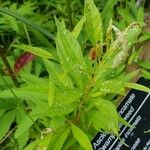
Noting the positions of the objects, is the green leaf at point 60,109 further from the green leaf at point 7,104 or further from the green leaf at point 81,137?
the green leaf at point 7,104

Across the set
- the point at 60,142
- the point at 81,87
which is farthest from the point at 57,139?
the point at 81,87

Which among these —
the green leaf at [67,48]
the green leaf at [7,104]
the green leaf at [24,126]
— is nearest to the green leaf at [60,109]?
the green leaf at [67,48]

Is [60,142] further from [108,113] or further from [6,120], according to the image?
[6,120]

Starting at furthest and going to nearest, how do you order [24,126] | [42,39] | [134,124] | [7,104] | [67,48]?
[42,39], [7,104], [24,126], [134,124], [67,48]

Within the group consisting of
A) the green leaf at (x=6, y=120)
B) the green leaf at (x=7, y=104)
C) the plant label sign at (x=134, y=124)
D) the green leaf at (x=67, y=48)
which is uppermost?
the green leaf at (x=67, y=48)

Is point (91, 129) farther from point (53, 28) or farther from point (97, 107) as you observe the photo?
point (53, 28)

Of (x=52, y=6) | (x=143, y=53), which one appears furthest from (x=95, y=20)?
(x=52, y=6)
